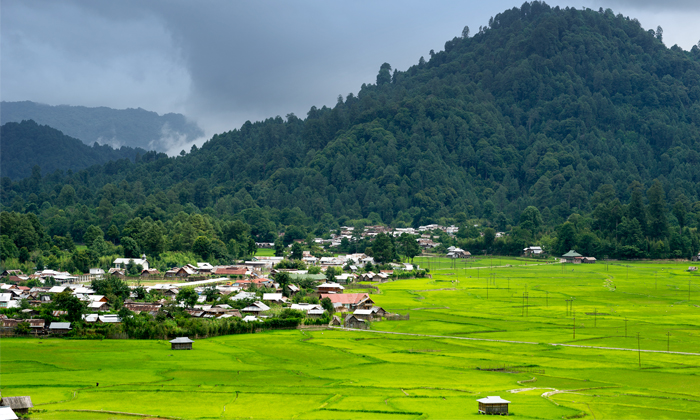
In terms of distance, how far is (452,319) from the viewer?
205 ft

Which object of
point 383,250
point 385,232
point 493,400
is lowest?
point 493,400

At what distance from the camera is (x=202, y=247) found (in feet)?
345

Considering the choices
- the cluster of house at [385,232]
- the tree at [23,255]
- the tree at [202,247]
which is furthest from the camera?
the cluster of house at [385,232]

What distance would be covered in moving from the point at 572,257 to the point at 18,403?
111 meters

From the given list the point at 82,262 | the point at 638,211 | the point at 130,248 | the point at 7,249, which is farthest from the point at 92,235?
the point at 638,211

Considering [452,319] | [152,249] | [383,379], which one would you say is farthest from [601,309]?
[152,249]

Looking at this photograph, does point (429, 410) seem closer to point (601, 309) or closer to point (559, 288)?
point (601, 309)

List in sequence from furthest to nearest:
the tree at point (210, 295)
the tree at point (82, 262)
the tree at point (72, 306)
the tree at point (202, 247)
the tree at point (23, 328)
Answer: the tree at point (202, 247) < the tree at point (82, 262) < the tree at point (210, 295) < the tree at point (72, 306) < the tree at point (23, 328)

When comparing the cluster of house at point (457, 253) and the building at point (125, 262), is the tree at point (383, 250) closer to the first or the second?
the cluster of house at point (457, 253)

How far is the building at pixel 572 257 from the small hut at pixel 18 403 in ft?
354

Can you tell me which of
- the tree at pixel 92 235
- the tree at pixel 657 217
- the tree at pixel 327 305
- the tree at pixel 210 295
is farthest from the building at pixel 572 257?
the tree at pixel 210 295

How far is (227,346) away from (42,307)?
15.6 meters

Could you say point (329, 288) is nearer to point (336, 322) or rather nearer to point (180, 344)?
point (336, 322)

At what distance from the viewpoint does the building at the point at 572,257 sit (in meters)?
126
